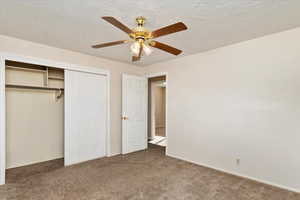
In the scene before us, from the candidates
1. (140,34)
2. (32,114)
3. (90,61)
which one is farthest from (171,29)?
(32,114)

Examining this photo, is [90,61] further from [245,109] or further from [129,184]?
[245,109]

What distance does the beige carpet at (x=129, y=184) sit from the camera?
2.17m

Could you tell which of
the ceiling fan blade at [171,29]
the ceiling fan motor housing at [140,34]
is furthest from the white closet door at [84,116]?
the ceiling fan blade at [171,29]

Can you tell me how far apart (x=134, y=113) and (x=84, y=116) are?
4.26ft

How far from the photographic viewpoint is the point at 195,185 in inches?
96.8

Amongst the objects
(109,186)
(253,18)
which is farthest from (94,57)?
(253,18)

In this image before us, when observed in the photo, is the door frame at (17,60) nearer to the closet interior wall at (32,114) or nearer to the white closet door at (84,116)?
the white closet door at (84,116)

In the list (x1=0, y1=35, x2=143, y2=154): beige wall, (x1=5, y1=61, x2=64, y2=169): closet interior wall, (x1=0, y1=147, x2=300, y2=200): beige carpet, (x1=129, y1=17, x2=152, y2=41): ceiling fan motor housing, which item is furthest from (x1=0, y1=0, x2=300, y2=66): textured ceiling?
(x1=0, y1=147, x2=300, y2=200): beige carpet

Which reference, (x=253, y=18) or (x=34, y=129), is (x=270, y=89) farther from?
(x=34, y=129)

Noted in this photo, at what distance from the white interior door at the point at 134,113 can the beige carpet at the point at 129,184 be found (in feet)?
2.79

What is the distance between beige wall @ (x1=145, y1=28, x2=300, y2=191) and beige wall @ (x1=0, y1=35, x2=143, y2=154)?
149 centimetres

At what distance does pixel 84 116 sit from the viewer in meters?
3.47

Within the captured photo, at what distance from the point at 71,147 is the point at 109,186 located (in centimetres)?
139

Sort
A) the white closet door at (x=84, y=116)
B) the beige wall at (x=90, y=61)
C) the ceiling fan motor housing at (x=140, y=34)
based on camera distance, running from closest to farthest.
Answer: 1. the ceiling fan motor housing at (x=140, y=34)
2. the beige wall at (x=90, y=61)
3. the white closet door at (x=84, y=116)
